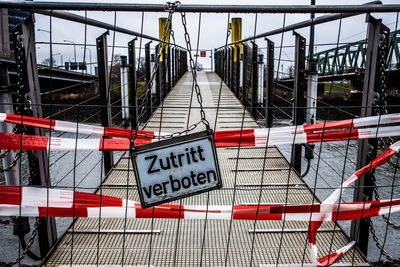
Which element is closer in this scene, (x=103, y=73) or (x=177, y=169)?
(x=177, y=169)

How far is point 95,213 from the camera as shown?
1693 mm

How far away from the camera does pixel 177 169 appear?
4.20 ft

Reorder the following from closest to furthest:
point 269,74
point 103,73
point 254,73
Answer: point 103,73 → point 269,74 → point 254,73

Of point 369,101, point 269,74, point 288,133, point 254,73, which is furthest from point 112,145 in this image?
point 254,73

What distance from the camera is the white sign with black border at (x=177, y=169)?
4.14 ft

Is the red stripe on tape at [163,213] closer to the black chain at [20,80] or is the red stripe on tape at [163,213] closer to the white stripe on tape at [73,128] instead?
the white stripe on tape at [73,128]

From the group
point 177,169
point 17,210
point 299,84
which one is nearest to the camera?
point 177,169

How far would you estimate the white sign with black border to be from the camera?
1261mm

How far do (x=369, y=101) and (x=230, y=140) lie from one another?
3.06ft

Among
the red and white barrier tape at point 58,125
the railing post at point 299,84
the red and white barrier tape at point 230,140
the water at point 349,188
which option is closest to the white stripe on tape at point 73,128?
the red and white barrier tape at point 58,125

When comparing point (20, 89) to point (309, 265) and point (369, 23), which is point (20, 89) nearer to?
point (309, 265)

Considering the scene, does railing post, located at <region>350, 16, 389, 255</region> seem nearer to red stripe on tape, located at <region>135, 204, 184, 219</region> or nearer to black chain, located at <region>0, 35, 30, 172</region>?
red stripe on tape, located at <region>135, 204, 184, 219</region>

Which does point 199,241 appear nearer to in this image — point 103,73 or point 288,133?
point 288,133

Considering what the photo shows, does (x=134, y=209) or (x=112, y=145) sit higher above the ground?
(x=112, y=145)
